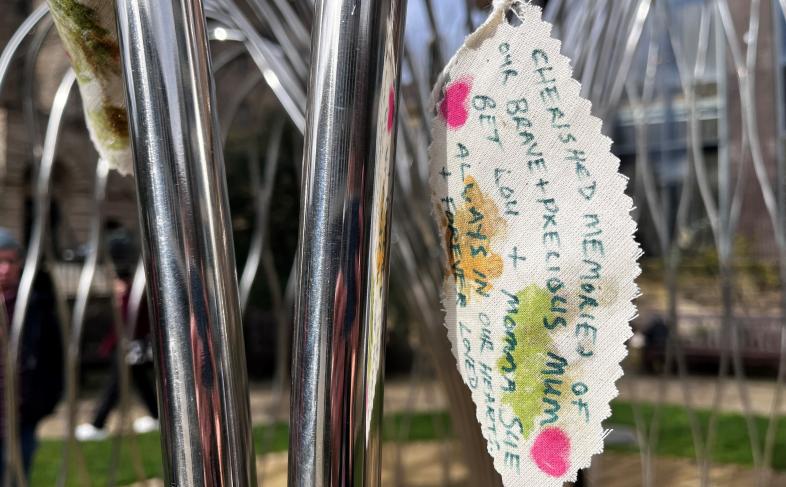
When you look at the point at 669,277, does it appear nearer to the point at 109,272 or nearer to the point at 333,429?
the point at 109,272

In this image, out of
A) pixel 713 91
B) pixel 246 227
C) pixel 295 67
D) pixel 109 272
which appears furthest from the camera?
pixel 713 91

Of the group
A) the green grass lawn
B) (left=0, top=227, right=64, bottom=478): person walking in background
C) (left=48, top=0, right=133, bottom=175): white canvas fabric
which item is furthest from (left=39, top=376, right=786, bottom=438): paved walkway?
(left=48, top=0, right=133, bottom=175): white canvas fabric

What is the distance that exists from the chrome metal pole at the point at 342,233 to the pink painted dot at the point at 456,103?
2.5 inches

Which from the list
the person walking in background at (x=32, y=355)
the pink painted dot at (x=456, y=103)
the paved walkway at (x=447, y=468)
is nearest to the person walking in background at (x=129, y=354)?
the paved walkway at (x=447, y=468)

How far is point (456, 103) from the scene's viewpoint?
37 centimetres

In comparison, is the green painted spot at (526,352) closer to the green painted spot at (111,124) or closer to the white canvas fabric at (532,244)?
the white canvas fabric at (532,244)

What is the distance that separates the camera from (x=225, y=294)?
1.01 feet

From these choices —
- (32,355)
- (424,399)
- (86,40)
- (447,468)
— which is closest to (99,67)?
(86,40)

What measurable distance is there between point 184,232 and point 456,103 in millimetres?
150

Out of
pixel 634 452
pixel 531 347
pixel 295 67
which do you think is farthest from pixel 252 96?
pixel 531 347

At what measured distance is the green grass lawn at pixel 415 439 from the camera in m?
2.86

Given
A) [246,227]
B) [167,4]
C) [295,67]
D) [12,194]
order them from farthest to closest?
[246,227] < [12,194] < [295,67] < [167,4]

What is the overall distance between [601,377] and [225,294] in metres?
0.17

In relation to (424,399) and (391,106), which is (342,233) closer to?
(391,106)
